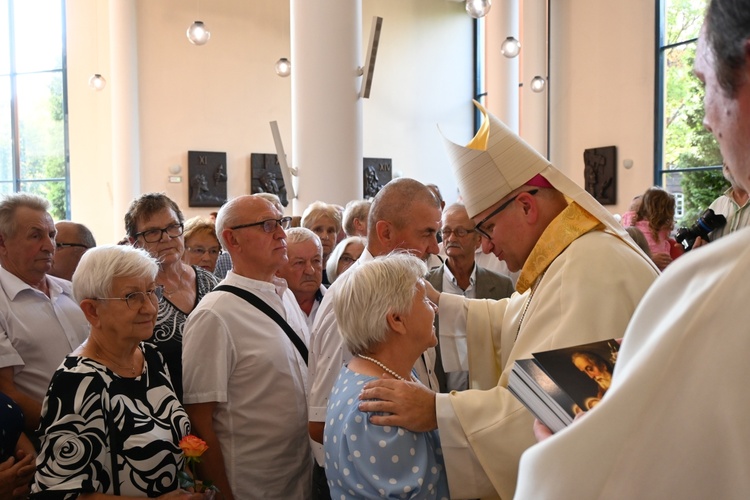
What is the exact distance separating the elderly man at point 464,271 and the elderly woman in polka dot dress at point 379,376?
184 centimetres

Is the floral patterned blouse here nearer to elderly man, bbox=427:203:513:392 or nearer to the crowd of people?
the crowd of people

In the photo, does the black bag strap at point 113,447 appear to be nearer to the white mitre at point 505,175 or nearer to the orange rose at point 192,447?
the orange rose at point 192,447

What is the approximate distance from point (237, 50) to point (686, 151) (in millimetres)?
8761

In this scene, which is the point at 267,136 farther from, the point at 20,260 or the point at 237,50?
the point at 20,260

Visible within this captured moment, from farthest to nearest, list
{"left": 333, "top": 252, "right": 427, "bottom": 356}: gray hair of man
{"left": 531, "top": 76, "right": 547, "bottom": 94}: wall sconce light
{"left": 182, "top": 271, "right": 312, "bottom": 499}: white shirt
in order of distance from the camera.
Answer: {"left": 531, "top": 76, "right": 547, "bottom": 94}: wall sconce light → {"left": 182, "top": 271, "right": 312, "bottom": 499}: white shirt → {"left": 333, "top": 252, "right": 427, "bottom": 356}: gray hair of man

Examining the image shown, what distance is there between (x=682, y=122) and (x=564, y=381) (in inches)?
480

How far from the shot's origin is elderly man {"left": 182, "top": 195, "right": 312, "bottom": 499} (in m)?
2.91

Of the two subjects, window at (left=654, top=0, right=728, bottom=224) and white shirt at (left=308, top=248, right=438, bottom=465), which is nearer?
white shirt at (left=308, top=248, right=438, bottom=465)

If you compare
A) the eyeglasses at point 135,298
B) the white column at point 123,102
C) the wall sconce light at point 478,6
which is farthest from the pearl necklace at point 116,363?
the white column at point 123,102

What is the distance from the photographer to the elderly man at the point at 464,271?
13.8 feet

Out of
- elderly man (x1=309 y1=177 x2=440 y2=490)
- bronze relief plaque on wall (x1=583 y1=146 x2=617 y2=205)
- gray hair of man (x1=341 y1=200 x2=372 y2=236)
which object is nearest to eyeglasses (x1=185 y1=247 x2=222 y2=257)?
gray hair of man (x1=341 y1=200 x2=372 y2=236)

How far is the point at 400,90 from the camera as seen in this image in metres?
16.3

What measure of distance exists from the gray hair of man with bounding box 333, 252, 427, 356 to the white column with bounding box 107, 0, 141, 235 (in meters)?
11.6

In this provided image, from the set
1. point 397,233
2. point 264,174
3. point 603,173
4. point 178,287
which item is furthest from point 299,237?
point 264,174
